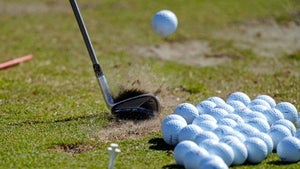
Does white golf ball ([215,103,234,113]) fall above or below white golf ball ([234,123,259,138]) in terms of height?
above

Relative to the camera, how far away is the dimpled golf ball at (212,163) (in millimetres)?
6805

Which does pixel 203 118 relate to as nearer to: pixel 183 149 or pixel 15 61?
pixel 183 149

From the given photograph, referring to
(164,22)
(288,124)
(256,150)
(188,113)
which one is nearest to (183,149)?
(256,150)

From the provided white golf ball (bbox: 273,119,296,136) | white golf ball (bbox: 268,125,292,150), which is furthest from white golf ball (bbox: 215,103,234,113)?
white golf ball (bbox: 268,125,292,150)

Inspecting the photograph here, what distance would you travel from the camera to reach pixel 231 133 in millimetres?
7805

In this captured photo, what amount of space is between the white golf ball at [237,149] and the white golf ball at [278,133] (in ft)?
2.25

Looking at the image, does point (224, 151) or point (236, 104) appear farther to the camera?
point (236, 104)

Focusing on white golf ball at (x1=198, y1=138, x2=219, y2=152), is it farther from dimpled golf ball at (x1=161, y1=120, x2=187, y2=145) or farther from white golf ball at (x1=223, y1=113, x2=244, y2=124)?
white golf ball at (x1=223, y1=113, x2=244, y2=124)

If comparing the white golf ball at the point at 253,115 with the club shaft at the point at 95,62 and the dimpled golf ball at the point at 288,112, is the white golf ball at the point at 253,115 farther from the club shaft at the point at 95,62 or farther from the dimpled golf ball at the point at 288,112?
the club shaft at the point at 95,62

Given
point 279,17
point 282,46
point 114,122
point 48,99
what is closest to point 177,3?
point 279,17

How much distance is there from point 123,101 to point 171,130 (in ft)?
4.45

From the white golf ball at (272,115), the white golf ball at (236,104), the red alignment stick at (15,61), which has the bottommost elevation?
the white golf ball at (272,115)

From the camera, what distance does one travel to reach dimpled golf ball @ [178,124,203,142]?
7.90 metres

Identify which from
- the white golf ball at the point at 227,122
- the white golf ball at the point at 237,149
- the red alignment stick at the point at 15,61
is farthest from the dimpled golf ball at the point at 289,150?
the red alignment stick at the point at 15,61
